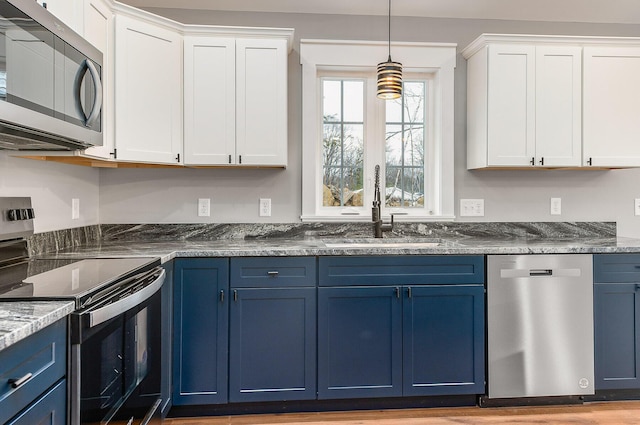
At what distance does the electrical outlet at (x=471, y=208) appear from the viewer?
298 centimetres

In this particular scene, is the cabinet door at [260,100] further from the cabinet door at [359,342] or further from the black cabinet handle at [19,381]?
the black cabinet handle at [19,381]

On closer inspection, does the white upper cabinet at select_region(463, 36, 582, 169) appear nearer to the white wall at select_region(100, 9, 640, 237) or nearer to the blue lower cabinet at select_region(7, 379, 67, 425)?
the white wall at select_region(100, 9, 640, 237)

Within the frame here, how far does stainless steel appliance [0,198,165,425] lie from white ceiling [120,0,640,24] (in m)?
1.75

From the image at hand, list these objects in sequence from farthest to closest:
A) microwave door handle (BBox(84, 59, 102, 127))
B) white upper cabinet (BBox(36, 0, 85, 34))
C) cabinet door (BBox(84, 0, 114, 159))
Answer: cabinet door (BBox(84, 0, 114, 159)), white upper cabinet (BBox(36, 0, 85, 34)), microwave door handle (BBox(84, 59, 102, 127))

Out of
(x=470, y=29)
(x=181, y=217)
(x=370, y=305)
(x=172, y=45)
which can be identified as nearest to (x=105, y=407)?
(x=370, y=305)

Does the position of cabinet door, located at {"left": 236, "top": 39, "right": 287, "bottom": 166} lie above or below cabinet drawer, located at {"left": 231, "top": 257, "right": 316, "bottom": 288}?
above

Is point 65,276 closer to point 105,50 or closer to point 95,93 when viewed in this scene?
point 95,93

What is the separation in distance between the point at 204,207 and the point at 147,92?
805 mm

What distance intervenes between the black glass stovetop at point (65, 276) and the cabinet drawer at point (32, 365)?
13 cm

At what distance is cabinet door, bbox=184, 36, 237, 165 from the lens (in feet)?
8.35

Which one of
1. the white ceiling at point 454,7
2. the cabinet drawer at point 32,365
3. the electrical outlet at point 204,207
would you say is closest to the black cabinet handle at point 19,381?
the cabinet drawer at point 32,365

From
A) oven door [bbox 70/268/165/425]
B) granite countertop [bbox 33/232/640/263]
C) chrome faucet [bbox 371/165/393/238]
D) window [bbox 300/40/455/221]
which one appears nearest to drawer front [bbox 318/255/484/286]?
granite countertop [bbox 33/232/640/263]

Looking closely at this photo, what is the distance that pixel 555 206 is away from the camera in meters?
3.02

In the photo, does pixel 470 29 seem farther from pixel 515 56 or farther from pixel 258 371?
pixel 258 371
